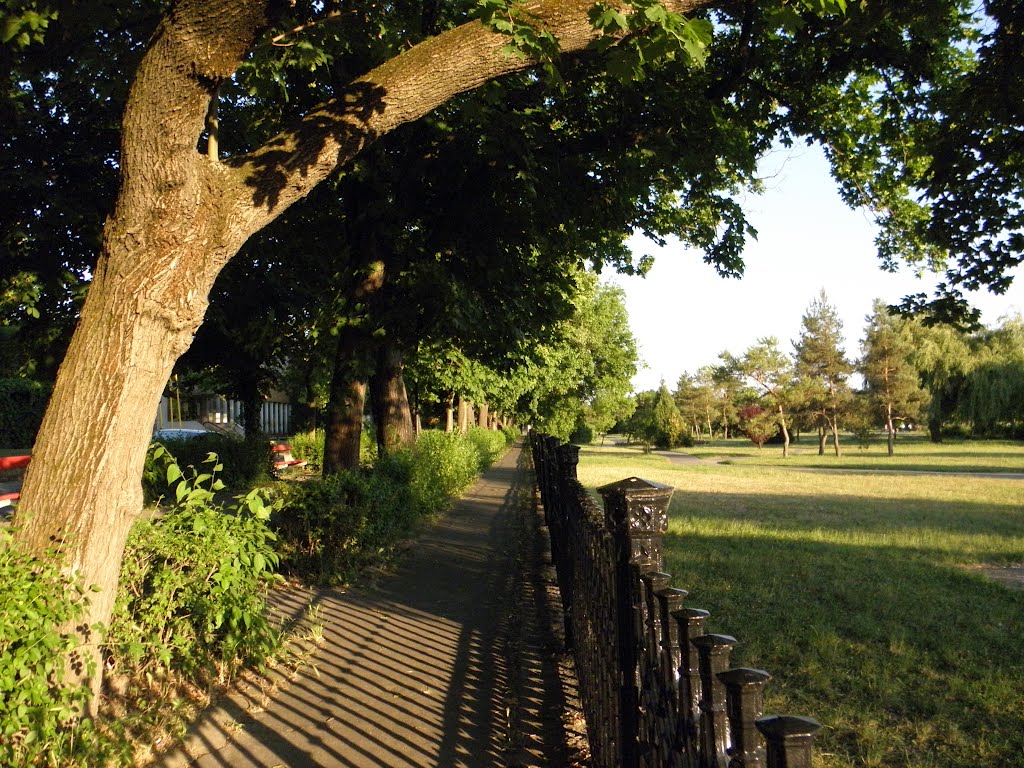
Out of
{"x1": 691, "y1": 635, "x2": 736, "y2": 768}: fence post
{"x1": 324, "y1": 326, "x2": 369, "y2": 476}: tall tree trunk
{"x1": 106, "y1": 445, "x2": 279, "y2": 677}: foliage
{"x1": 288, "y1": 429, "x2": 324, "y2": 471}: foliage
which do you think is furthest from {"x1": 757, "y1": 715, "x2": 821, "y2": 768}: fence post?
{"x1": 288, "y1": 429, "x2": 324, "y2": 471}: foliage

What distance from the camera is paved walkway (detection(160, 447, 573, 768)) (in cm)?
415

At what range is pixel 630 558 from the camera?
2920 millimetres

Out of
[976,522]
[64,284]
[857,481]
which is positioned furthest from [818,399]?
[64,284]

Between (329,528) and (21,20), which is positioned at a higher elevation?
(21,20)

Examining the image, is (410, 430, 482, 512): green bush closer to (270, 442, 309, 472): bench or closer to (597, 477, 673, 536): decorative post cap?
(270, 442, 309, 472): bench

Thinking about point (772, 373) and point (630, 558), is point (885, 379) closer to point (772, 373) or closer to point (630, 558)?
point (772, 373)

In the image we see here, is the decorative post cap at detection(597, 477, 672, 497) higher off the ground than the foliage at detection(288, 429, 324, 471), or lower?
higher

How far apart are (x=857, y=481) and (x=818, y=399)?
32.5 meters

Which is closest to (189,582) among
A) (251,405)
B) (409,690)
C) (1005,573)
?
(409,690)

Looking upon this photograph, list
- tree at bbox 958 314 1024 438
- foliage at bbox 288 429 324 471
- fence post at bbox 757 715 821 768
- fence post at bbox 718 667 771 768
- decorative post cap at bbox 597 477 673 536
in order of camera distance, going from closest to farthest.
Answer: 1. fence post at bbox 757 715 821 768
2. fence post at bbox 718 667 771 768
3. decorative post cap at bbox 597 477 673 536
4. foliage at bbox 288 429 324 471
5. tree at bbox 958 314 1024 438

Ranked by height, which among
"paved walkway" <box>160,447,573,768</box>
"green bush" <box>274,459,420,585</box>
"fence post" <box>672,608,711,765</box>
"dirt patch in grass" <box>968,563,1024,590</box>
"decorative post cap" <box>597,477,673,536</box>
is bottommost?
"dirt patch in grass" <box>968,563,1024,590</box>

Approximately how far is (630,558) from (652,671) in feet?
1.73

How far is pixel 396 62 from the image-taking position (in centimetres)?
479

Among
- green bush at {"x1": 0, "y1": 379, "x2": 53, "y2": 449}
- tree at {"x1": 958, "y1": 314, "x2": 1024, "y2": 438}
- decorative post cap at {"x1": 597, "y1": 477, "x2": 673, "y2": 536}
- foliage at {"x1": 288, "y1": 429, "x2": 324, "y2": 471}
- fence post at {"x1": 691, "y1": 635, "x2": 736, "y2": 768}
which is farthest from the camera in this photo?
tree at {"x1": 958, "y1": 314, "x2": 1024, "y2": 438}
